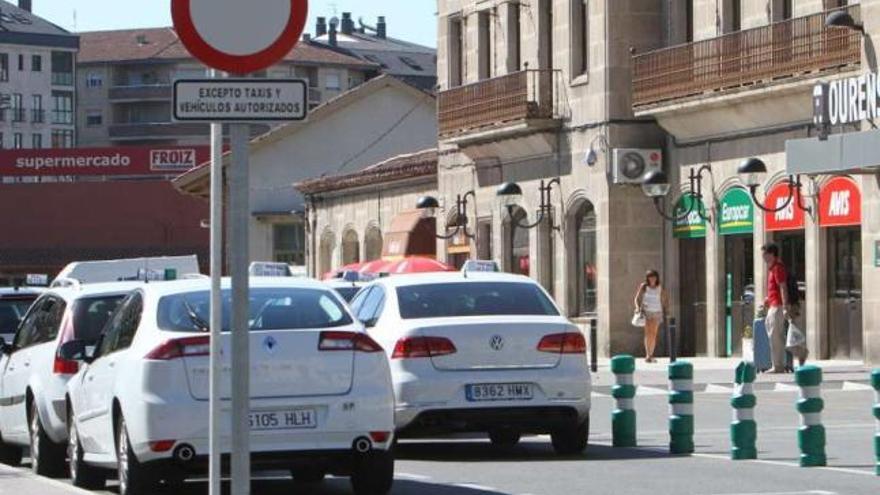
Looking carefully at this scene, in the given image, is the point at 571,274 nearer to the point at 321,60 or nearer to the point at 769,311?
the point at 769,311

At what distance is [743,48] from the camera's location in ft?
134

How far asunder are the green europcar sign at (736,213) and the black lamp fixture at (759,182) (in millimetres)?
1345

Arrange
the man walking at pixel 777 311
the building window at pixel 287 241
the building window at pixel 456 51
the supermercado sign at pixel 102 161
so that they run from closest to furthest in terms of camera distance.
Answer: the man walking at pixel 777 311, the building window at pixel 456 51, the building window at pixel 287 241, the supermercado sign at pixel 102 161

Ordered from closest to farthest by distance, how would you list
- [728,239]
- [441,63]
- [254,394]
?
1. [254,394]
2. [728,239]
3. [441,63]

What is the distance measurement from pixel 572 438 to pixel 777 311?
1531 centimetres

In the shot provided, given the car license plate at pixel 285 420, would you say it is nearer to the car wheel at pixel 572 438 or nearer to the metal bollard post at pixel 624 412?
the car wheel at pixel 572 438

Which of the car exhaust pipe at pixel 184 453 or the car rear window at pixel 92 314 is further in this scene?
the car rear window at pixel 92 314

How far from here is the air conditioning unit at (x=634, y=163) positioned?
46156 mm

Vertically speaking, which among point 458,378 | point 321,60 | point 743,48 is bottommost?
point 458,378

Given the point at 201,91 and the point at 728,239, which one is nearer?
the point at 201,91

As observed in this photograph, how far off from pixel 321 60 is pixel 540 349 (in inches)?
5847

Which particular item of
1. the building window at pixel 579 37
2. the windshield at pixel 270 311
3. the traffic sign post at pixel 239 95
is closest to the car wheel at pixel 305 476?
the windshield at pixel 270 311

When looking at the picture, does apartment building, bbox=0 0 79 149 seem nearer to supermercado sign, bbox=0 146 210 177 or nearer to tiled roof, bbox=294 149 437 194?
supermercado sign, bbox=0 146 210 177

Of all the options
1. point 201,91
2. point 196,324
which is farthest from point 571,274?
point 201,91
